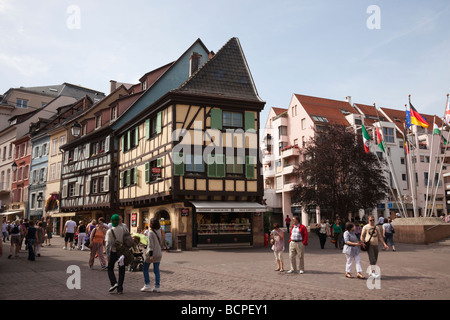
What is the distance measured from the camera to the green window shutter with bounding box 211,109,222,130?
75.0ft

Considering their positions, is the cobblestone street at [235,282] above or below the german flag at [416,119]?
below

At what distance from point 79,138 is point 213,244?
1767 centimetres

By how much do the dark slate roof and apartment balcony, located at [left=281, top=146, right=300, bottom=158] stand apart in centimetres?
2512

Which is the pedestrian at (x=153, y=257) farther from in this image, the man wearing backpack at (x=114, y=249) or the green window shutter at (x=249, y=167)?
the green window shutter at (x=249, y=167)

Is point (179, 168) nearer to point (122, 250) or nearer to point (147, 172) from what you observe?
point (147, 172)

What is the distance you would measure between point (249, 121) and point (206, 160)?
3.77 m

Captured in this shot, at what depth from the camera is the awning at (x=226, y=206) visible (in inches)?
823

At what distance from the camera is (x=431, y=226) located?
23.0 m

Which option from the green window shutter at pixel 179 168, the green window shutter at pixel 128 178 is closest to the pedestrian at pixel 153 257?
the green window shutter at pixel 179 168

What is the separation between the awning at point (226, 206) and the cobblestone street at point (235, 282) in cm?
634

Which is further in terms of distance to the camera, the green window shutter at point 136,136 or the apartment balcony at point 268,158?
the apartment balcony at point 268,158

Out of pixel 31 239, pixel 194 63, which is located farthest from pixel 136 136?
pixel 31 239

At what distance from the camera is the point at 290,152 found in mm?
50406
